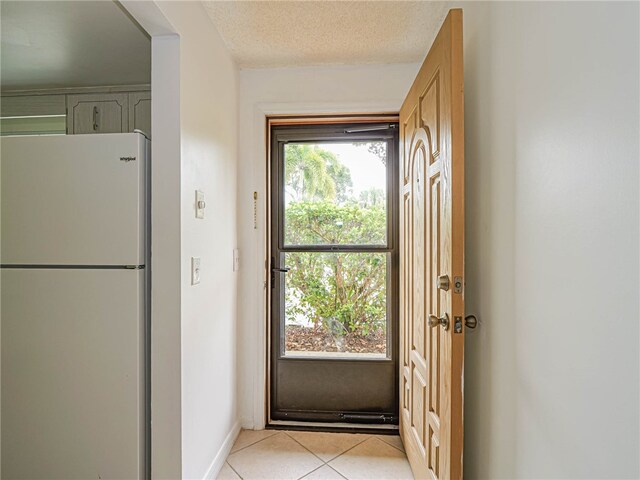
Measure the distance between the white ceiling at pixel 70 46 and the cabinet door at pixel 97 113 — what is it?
10cm

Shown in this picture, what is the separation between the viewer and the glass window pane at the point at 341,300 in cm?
242

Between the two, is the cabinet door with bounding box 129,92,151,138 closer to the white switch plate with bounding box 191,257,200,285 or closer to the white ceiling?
the white ceiling

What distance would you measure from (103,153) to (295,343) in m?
1.70

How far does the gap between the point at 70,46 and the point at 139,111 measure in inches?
20.7

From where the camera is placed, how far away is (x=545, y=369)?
0.88 meters

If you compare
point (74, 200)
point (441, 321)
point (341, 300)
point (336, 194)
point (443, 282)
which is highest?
point (336, 194)

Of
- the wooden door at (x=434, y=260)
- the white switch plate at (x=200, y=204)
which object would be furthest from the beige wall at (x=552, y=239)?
the white switch plate at (x=200, y=204)

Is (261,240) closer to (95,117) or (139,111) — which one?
(139,111)

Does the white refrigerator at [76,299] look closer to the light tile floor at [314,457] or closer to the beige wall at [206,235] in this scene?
the beige wall at [206,235]

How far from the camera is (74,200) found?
A: 1.41 meters

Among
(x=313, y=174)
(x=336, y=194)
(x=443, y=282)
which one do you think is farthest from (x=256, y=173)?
(x=443, y=282)

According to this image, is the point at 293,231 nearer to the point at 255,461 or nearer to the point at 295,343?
the point at 295,343

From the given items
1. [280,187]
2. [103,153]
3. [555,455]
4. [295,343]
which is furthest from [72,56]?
[555,455]

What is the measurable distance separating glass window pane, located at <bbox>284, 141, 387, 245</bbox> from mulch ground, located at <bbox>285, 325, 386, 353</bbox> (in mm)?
646
